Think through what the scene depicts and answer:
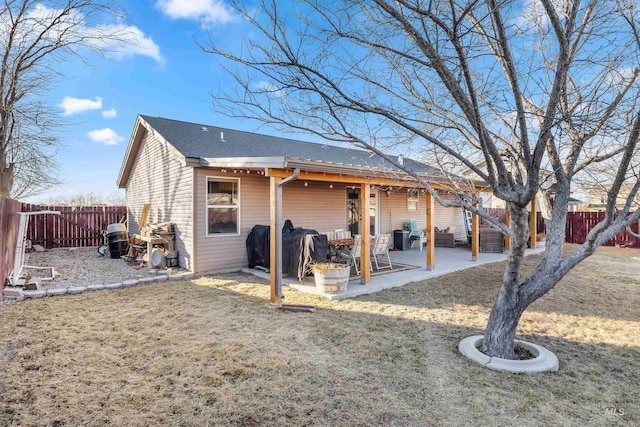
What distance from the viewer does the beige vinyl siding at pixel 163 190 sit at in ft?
24.9

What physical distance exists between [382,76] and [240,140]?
7.40 meters

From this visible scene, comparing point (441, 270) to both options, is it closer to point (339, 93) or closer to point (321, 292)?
point (321, 292)

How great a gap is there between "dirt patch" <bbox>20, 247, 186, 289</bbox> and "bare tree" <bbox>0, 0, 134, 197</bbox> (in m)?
3.27

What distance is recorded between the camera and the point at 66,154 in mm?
12555

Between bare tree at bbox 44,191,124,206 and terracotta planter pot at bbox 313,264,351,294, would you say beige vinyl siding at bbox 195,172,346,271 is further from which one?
bare tree at bbox 44,191,124,206

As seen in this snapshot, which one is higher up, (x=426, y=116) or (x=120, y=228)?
(x=426, y=116)

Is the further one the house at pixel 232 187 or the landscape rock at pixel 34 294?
the house at pixel 232 187

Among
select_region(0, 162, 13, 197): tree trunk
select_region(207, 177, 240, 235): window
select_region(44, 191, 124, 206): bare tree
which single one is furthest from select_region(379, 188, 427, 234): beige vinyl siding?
select_region(44, 191, 124, 206): bare tree

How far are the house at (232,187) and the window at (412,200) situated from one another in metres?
0.96

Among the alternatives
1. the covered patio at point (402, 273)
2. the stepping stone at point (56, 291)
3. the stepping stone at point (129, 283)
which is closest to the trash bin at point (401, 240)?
the covered patio at point (402, 273)

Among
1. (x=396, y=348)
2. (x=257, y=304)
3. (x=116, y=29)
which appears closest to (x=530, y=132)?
(x=396, y=348)

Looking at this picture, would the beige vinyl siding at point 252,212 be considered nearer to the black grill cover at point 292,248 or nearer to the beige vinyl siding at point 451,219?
the black grill cover at point 292,248

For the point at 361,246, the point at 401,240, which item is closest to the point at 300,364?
the point at 361,246

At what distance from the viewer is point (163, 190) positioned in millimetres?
8914
